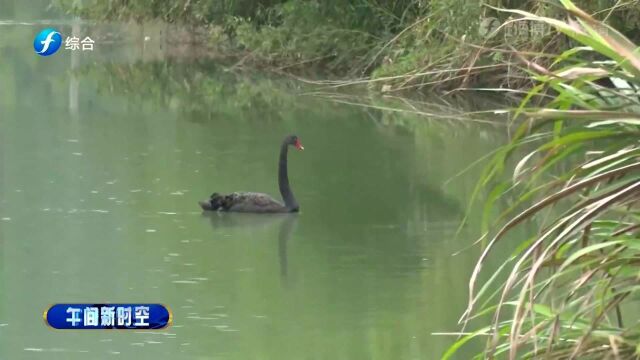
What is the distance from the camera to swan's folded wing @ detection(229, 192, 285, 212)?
8.12 m

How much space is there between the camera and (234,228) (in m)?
7.82

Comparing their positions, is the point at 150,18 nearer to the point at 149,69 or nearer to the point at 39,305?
the point at 149,69

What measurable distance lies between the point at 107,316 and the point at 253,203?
3.04 meters

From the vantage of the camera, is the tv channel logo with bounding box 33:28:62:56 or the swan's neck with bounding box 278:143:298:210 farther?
the tv channel logo with bounding box 33:28:62:56

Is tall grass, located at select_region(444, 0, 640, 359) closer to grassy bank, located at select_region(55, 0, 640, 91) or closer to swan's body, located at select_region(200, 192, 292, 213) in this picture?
swan's body, located at select_region(200, 192, 292, 213)

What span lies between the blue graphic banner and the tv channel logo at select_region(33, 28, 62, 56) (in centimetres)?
1557

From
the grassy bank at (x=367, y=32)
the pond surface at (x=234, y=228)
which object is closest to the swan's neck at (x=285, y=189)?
the pond surface at (x=234, y=228)

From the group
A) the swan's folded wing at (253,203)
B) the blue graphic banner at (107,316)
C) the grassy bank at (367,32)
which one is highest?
the grassy bank at (367,32)

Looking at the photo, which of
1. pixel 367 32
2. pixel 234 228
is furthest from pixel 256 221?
pixel 367 32

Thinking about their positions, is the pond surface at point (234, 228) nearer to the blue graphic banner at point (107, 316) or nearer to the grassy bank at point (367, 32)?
the blue graphic banner at point (107, 316)

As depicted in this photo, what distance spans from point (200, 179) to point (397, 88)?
5.09 meters

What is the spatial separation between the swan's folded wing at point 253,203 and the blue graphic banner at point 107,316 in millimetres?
A: 2423

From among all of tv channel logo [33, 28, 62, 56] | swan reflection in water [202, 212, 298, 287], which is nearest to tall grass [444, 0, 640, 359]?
swan reflection in water [202, 212, 298, 287]

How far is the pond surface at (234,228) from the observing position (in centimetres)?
533
